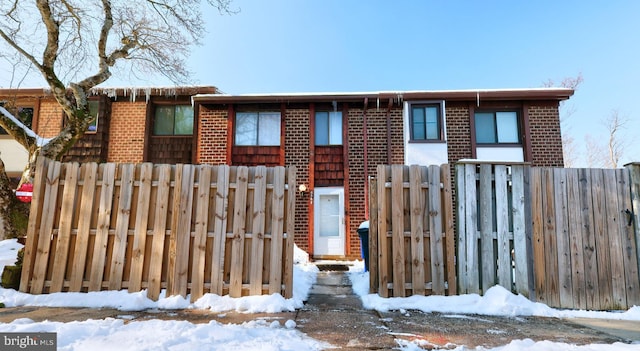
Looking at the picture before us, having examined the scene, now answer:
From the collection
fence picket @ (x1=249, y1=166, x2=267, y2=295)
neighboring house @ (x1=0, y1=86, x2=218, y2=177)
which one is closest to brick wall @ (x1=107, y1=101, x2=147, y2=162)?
neighboring house @ (x1=0, y1=86, x2=218, y2=177)

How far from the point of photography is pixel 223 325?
3.19m

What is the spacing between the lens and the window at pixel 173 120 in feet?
39.9

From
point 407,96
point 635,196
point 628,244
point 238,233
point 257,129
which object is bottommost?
point 628,244

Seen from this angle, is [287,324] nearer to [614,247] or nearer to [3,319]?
[3,319]

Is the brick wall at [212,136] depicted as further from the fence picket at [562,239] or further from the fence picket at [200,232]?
the fence picket at [562,239]

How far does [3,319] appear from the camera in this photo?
11.1ft

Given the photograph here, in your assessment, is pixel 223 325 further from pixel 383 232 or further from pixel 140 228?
pixel 383 232

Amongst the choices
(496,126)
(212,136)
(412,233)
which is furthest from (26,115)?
(496,126)

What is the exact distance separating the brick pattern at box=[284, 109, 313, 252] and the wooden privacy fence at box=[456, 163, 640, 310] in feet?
21.1

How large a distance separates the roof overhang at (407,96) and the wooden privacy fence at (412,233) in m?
6.55

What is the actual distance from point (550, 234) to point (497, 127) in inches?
295

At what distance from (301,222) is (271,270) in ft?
19.8

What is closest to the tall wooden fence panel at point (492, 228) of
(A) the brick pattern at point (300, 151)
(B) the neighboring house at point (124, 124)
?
(A) the brick pattern at point (300, 151)

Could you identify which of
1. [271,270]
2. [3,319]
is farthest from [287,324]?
[3,319]
